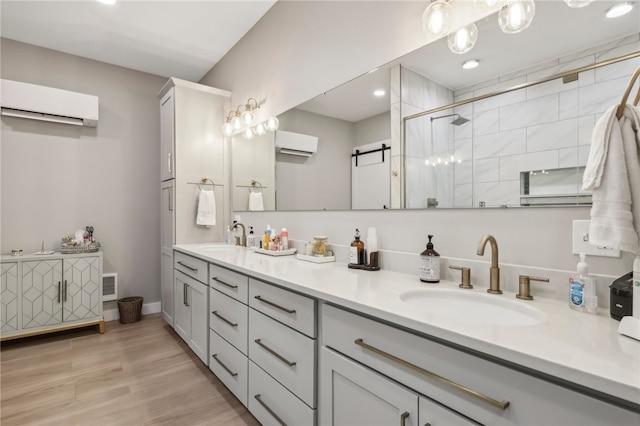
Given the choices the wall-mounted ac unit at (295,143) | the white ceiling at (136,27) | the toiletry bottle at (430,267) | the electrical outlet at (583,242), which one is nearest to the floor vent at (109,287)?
the white ceiling at (136,27)

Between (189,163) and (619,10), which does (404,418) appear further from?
(189,163)

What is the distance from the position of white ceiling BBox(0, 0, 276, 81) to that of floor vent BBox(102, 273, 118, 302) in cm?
225

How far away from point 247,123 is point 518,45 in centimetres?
208

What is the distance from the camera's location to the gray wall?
2.94 meters

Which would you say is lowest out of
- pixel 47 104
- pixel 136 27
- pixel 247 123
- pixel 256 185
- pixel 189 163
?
pixel 256 185

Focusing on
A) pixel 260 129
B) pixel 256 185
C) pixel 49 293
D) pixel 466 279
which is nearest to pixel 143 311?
pixel 49 293

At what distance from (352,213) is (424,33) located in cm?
95

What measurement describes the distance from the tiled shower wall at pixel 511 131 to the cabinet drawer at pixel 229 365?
122 cm

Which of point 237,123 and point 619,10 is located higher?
point 237,123

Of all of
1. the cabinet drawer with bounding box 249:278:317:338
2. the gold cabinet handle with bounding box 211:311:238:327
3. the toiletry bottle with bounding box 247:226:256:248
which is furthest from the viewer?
the toiletry bottle with bounding box 247:226:256:248

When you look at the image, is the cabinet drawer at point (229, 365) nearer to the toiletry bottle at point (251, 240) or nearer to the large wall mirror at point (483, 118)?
the toiletry bottle at point (251, 240)

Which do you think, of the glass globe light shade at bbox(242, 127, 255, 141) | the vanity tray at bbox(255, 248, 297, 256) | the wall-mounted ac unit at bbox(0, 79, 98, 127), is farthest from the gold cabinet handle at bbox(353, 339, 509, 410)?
the wall-mounted ac unit at bbox(0, 79, 98, 127)

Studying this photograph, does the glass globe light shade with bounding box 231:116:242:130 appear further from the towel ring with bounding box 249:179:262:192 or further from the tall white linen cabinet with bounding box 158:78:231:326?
the towel ring with bounding box 249:179:262:192

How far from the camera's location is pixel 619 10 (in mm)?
952
